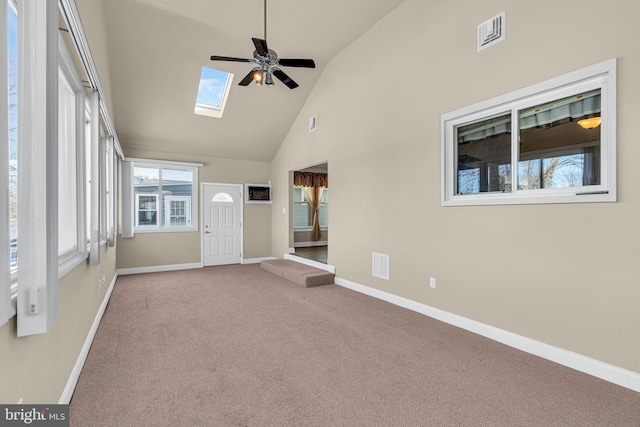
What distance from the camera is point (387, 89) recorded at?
422 cm

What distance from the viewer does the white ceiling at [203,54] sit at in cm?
413

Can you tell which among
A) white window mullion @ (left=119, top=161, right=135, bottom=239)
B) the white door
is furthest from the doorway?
white window mullion @ (left=119, top=161, right=135, bottom=239)

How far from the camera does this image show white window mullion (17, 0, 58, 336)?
1.25 meters

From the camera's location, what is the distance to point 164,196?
6.67m

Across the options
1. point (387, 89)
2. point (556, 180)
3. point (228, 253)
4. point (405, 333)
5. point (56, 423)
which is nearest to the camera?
point (56, 423)

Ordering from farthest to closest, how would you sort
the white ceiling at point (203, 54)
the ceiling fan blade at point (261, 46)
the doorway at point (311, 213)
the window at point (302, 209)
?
Answer: the window at point (302, 209) → the doorway at point (311, 213) → the white ceiling at point (203, 54) → the ceiling fan blade at point (261, 46)

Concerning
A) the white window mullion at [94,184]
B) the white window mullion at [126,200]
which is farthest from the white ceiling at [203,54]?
the white window mullion at [94,184]

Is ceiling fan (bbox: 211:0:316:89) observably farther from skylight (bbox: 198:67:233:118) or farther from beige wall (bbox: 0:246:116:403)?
beige wall (bbox: 0:246:116:403)

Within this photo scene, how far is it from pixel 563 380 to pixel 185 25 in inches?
237

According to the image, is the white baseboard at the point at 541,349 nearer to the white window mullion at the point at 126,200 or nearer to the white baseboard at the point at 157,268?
the white baseboard at the point at 157,268

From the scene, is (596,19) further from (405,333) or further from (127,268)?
(127,268)

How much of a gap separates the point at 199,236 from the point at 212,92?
10.8ft

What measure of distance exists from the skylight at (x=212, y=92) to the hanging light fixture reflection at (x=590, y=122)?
5.25 metres

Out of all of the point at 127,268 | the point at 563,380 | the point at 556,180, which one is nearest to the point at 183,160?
the point at 127,268
